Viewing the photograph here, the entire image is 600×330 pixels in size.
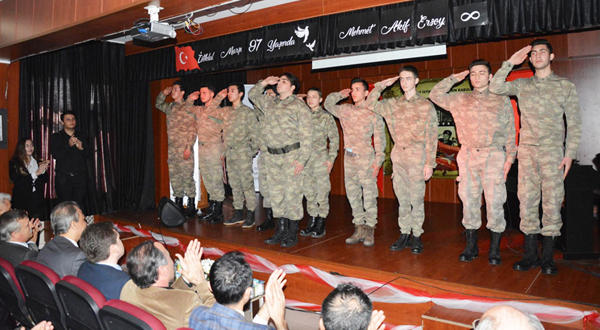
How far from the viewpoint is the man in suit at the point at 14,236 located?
131 inches

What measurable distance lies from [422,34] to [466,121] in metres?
1.08

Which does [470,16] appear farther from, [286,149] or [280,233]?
[280,233]

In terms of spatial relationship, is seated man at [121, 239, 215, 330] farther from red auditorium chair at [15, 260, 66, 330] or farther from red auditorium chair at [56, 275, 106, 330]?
red auditorium chair at [15, 260, 66, 330]

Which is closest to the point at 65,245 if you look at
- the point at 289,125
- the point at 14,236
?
the point at 14,236

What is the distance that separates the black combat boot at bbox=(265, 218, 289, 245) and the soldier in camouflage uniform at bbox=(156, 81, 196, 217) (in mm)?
A: 2057

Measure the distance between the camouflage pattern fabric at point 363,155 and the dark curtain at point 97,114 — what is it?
413 cm

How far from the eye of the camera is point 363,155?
4680mm

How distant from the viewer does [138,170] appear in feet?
24.6

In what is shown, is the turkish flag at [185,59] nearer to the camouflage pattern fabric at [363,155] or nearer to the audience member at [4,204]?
the camouflage pattern fabric at [363,155]

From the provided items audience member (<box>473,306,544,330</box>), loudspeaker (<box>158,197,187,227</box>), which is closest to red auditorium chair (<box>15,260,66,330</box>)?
audience member (<box>473,306,544,330</box>)

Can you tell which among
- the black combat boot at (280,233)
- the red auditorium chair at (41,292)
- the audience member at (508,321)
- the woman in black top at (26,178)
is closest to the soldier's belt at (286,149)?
the black combat boot at (280,233)

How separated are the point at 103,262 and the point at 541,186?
3500 millimetres

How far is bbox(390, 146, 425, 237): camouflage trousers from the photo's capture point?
429cm

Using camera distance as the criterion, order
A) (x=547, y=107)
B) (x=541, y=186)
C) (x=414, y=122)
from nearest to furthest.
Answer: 1. (x=547, y=107)
2. (x=541, y=186)
3. (x=414, y=122)
